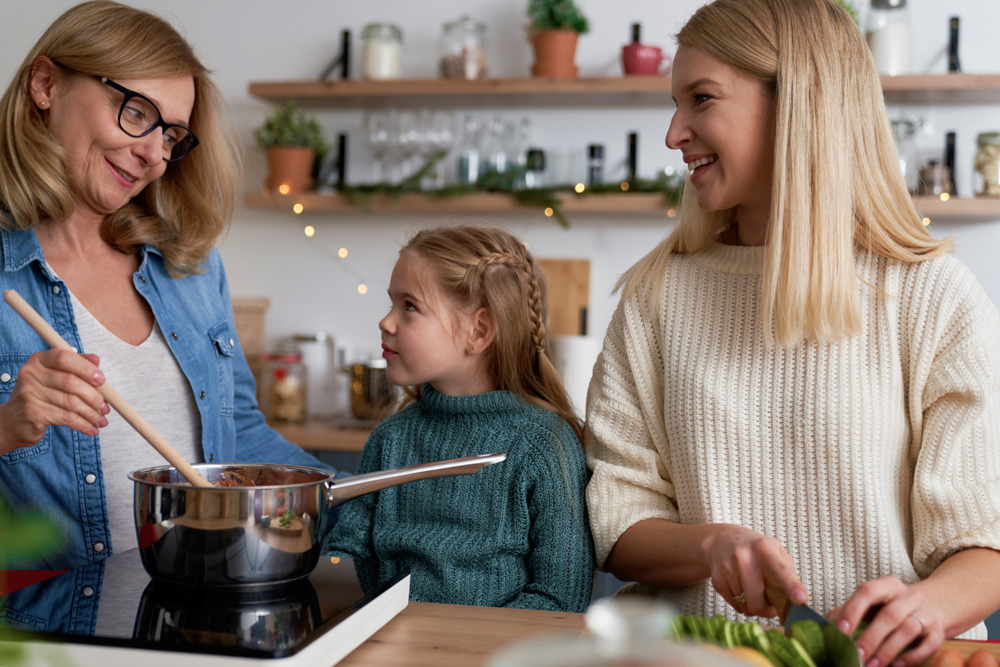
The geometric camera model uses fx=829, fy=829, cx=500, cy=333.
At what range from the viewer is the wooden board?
281cm

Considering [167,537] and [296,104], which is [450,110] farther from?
[167,537]

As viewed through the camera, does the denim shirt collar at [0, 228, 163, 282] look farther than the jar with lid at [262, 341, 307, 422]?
No

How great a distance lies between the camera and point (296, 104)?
2.92m

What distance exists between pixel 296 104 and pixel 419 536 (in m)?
2.21

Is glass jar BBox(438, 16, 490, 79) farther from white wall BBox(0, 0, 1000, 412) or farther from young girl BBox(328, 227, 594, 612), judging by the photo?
young girl BBox(328, 227, 594, 612)

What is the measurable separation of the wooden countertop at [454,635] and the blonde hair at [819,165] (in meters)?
0.38

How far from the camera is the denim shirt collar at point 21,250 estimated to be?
3.88ft

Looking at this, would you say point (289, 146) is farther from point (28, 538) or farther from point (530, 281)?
point (28, 538)

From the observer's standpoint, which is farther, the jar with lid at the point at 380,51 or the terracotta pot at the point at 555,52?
the jar with lid at the point at 380,51

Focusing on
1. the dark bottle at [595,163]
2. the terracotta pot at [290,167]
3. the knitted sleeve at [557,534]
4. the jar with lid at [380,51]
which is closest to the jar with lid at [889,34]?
the dark bottle at [595,163]

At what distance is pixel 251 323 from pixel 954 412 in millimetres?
2478

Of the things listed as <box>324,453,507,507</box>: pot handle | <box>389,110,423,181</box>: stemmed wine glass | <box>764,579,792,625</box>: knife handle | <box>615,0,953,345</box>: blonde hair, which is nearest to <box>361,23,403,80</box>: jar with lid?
<box>389,110,423,181</box>: stemmed wine glass

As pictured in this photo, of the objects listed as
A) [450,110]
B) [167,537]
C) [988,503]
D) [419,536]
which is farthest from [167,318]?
[450,110]

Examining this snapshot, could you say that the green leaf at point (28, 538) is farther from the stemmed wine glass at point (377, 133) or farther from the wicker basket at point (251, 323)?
the wicker basket at point (251, 323)
